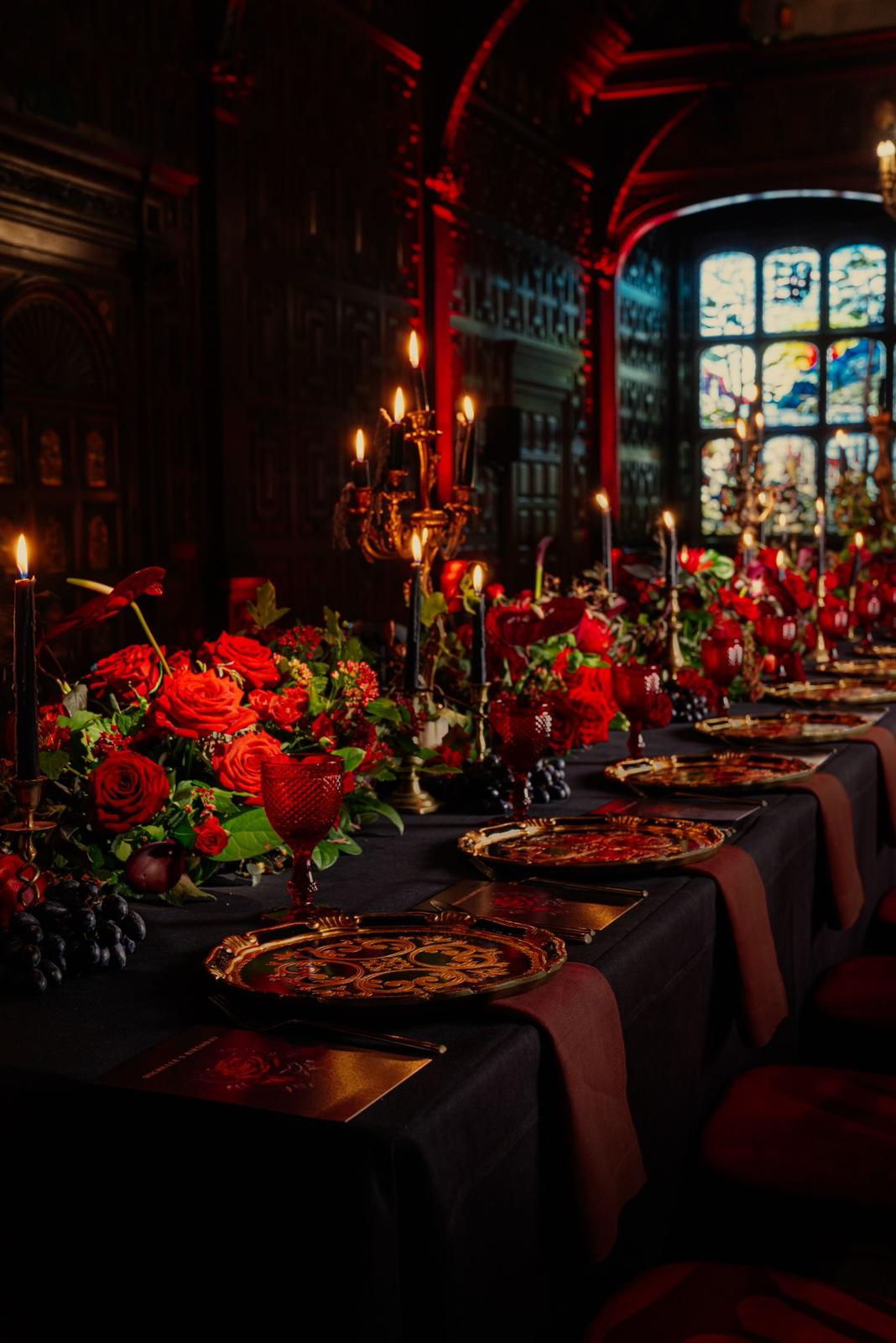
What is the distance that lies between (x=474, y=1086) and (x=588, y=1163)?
0.72 feet

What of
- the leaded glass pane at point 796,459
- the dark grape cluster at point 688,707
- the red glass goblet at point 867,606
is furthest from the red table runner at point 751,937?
the leaded glass pane at point 796,459

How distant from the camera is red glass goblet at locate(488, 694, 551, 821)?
1.95 metres

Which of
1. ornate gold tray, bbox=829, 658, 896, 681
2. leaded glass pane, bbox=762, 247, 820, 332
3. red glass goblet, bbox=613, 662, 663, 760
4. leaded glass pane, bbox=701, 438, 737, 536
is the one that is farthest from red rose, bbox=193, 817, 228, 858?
leaded glass pane, bbox=762, 247, 820, 332

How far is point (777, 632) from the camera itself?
11.2 ft

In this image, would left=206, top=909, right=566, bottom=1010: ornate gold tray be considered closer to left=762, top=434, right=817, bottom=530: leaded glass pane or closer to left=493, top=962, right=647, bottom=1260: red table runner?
left=493, top=962, right=647, bottom=1260: red table runner

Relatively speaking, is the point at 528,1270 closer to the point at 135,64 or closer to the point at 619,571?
the point at 619,571

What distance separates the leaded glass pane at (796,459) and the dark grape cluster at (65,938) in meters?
13.1

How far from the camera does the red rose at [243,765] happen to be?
166 centimetres

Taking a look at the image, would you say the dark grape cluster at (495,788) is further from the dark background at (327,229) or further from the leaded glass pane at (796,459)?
the leaded glass pane at (796,459)

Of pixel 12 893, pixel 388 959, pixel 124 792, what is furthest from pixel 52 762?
pixel 388 959

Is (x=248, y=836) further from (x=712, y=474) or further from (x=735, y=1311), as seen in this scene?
(x=712, y=474)

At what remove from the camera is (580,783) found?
247cm

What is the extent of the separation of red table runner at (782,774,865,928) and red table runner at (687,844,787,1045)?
47 centimetres

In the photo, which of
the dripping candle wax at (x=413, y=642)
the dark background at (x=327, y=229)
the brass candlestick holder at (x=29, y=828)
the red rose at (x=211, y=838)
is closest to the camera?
the brass candlestick holder at (x=29, y=828)
